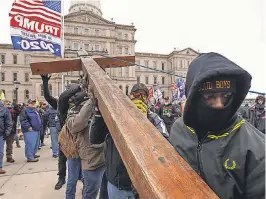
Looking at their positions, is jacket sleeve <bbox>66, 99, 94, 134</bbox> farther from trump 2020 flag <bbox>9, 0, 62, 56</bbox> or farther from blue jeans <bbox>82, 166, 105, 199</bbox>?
trump 2020 flag <bbox>9, 0, 62, 56</bbox>

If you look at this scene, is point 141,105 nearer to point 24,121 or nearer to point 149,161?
point 149,161

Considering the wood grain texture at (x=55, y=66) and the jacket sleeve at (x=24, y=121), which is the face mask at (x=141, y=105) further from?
the jacket sleeve at (x=24, y=121)

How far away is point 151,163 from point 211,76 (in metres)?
0.53

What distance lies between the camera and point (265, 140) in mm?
997

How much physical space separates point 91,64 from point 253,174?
177 centimetres

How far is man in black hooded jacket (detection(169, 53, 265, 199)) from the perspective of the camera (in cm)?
94

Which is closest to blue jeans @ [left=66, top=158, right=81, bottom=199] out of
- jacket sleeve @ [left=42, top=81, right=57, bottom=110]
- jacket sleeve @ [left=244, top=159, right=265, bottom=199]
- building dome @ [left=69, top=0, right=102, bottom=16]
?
jacket sleeve @ [left=42, top=81, right=57, bottom=110]

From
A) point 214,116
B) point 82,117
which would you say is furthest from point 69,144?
point 214,116

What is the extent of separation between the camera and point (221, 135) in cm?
106

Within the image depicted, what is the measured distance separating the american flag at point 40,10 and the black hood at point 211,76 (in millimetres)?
6564

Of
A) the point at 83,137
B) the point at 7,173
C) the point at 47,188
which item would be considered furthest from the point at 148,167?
the point at 7,173

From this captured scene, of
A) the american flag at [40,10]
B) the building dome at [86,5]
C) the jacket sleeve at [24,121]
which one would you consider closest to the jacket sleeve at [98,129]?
the jacket sleeve at [24,121]

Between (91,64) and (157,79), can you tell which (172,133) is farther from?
(157,79)

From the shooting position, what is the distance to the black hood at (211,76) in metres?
1.04
